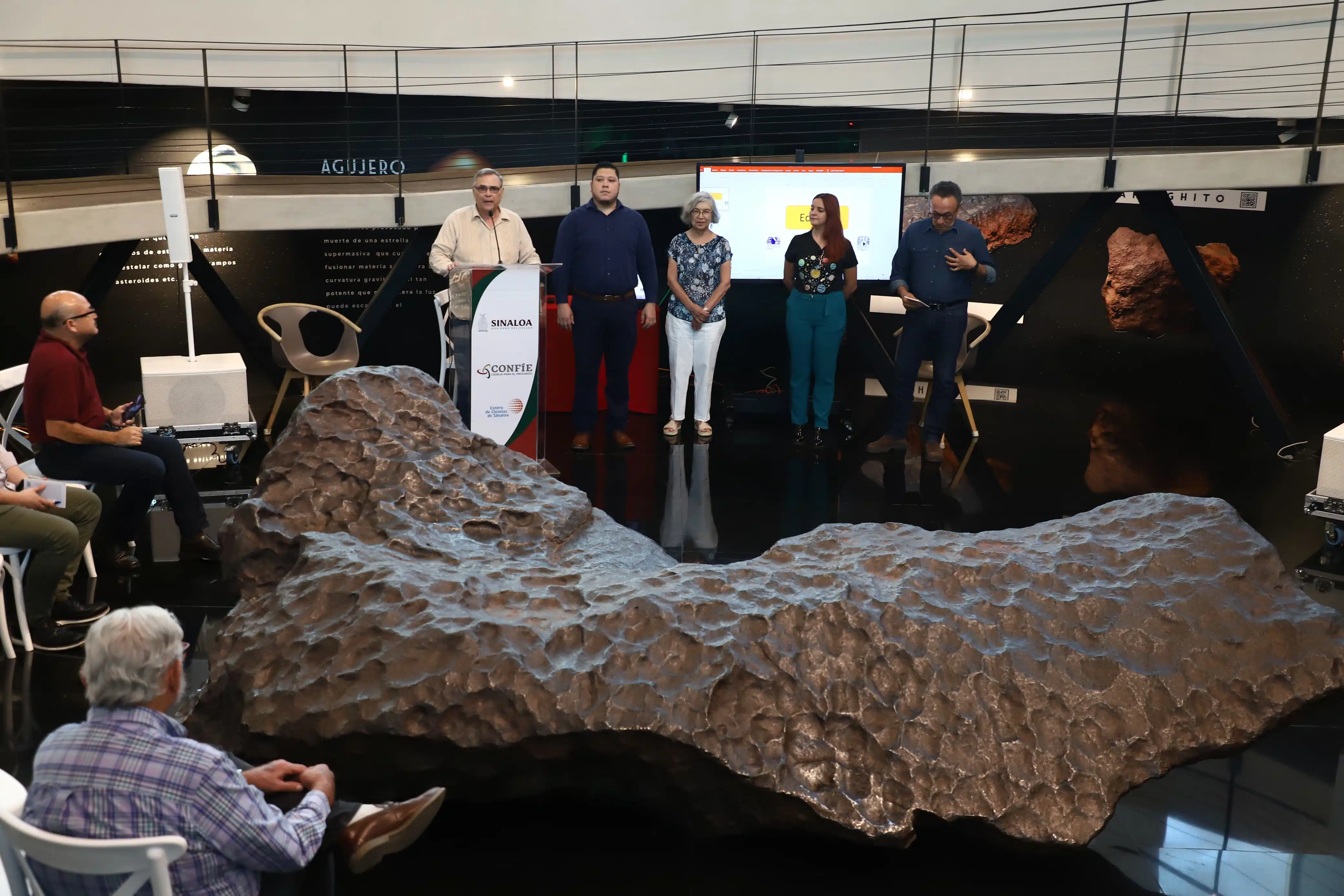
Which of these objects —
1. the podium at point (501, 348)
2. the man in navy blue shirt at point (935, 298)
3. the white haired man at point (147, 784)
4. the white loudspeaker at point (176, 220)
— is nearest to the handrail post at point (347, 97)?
the white loudspeaker at point (176, 220)

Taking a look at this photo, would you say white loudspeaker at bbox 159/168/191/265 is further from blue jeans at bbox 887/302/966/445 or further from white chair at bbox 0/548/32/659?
blue jeans at bbox 887/302/966/445

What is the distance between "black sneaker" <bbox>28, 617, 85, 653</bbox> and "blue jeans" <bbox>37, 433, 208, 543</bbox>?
655mm

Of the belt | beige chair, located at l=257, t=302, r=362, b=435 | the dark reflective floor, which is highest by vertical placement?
the belt

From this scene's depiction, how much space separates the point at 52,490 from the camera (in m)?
4.03

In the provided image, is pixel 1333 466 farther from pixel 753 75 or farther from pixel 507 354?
pixel 753 75

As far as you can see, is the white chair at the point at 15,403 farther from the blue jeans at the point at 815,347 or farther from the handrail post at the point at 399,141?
the blue jeans at the point at 815,347

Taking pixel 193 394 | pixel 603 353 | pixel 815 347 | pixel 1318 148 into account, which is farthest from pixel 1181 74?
pixel 193 394

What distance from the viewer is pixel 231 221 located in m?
7.04

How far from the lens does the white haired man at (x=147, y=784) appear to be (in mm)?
2000

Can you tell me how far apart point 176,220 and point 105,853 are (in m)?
5.03

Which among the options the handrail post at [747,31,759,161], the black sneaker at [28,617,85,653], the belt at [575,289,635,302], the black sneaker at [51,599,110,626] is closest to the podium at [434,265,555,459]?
the belt at [575,289,635,302]

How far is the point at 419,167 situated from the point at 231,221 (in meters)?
2.26

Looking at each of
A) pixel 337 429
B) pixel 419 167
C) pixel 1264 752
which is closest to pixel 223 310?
pixel 419 167

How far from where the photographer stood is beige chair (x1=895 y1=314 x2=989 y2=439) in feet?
23.0
